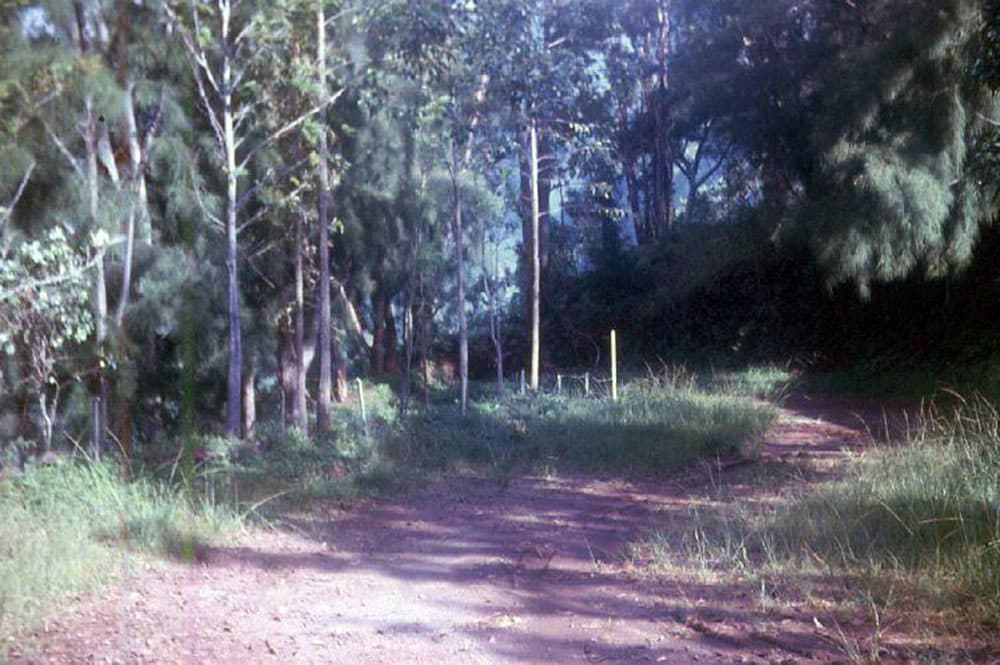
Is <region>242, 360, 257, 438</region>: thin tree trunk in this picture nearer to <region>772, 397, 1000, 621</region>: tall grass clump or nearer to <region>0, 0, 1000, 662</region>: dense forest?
<region>0, 0, 1000, 662</region>: dense forest

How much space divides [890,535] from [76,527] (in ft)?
20.2

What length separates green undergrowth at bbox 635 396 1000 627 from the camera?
584cm

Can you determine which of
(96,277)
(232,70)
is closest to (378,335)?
(232,70)

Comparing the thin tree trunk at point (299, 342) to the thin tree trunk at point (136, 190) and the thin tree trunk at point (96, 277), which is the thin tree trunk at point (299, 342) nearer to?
the thin tree trunk at point (136, 190)

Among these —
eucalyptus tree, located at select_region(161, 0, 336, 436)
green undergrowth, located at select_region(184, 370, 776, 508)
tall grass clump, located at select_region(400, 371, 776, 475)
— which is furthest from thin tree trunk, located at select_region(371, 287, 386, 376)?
tall grass clump, located at select_region(400, 371, 776, 475)

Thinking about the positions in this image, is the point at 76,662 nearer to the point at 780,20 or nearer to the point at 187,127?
the point at 187,127

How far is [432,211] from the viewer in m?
25.8

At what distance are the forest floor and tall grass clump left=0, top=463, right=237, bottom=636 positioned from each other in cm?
19

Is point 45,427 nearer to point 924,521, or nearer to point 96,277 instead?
point 96,277

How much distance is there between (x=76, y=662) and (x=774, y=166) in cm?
2187

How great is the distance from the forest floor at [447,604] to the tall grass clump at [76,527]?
0.61ft

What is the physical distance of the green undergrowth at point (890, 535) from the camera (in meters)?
5.84

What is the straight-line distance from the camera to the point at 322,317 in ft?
60.1

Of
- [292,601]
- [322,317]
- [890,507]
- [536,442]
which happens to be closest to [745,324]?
[322,317]
